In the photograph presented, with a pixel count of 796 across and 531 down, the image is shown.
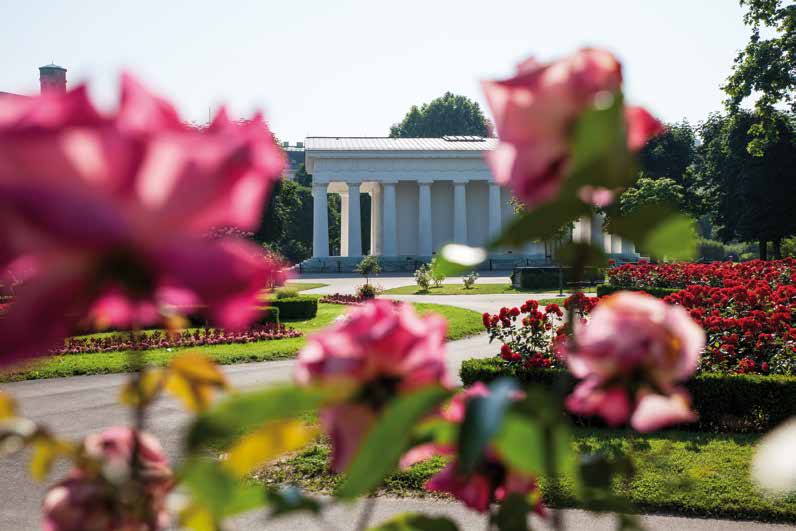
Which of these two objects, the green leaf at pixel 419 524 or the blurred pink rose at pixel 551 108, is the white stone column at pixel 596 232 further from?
the green leaf at pixel 419 524

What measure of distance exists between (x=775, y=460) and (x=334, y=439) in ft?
1.24

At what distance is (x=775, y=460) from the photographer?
2.04 feet

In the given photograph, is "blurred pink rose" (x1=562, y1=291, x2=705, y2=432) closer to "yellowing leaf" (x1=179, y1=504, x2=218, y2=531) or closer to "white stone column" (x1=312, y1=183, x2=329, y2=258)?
"yellowing leaf" (x1=179, y1=504, x2=218, y2=531)

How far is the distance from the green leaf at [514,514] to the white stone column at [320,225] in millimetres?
Answer: 47177

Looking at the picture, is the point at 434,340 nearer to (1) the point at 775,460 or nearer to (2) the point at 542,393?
(2) the point at 542,393

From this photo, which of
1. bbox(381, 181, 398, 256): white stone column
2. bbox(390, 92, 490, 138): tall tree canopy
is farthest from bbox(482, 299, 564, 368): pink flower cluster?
bbox(390, 92, 490, 138): tall tree canopy

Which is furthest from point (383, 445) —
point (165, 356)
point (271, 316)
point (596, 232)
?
point (271, 316)

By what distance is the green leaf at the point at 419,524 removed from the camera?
67cm

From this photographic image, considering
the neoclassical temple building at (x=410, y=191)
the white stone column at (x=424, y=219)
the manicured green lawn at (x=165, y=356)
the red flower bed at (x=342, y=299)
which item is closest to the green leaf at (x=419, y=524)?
the manicured green lawn at (x=165, y=356)

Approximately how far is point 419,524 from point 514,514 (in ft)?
0.29

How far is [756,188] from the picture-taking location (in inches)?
1468

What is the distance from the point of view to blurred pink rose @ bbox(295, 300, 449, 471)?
22.2 inches

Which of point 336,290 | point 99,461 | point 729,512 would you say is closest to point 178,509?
point 99,461

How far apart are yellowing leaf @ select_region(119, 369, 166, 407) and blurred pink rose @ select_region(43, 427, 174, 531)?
1.6 inches
